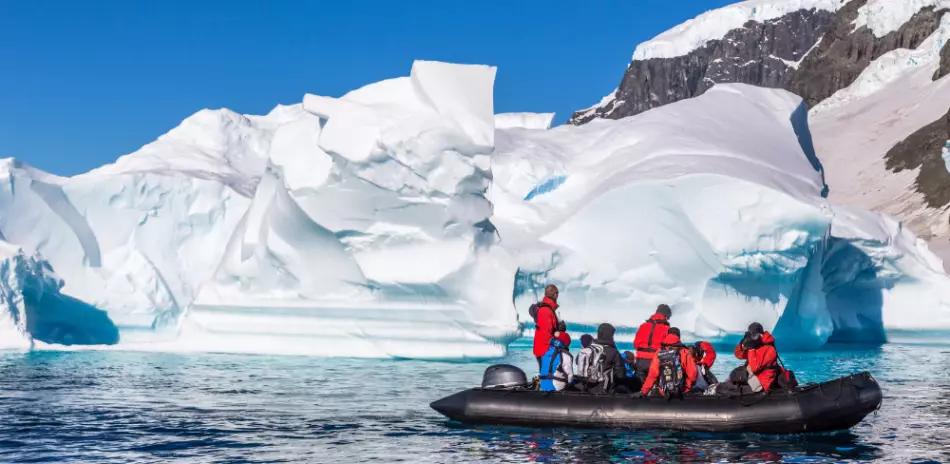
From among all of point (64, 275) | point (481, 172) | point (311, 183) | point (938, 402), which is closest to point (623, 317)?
point (481, 172)

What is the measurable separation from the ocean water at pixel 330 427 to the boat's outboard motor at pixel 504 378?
757mm

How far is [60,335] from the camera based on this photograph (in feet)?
95.2

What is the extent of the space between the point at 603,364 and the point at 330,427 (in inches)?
136

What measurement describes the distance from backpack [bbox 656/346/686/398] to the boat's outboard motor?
1.89m

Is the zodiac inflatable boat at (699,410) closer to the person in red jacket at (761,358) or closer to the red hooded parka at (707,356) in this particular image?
the person in red jacket at (761,358)

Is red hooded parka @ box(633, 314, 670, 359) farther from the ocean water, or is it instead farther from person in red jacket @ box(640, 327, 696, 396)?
the ocean water

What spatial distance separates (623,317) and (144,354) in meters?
12.3

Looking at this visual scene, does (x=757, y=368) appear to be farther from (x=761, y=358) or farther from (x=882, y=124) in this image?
(x=882, y=124)

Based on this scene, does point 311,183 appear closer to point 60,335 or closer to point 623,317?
point 623,317

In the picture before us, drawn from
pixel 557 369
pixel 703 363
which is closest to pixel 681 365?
pixel 703 363

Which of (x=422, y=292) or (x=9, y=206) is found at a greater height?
(x=9, y=206)

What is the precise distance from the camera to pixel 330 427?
12.1 metres

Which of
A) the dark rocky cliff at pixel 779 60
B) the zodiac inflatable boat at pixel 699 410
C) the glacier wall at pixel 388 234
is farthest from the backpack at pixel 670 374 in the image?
the dark rocky cliff at pixel 779 60

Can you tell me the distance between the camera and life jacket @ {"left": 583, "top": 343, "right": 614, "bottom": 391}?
1223 cm
